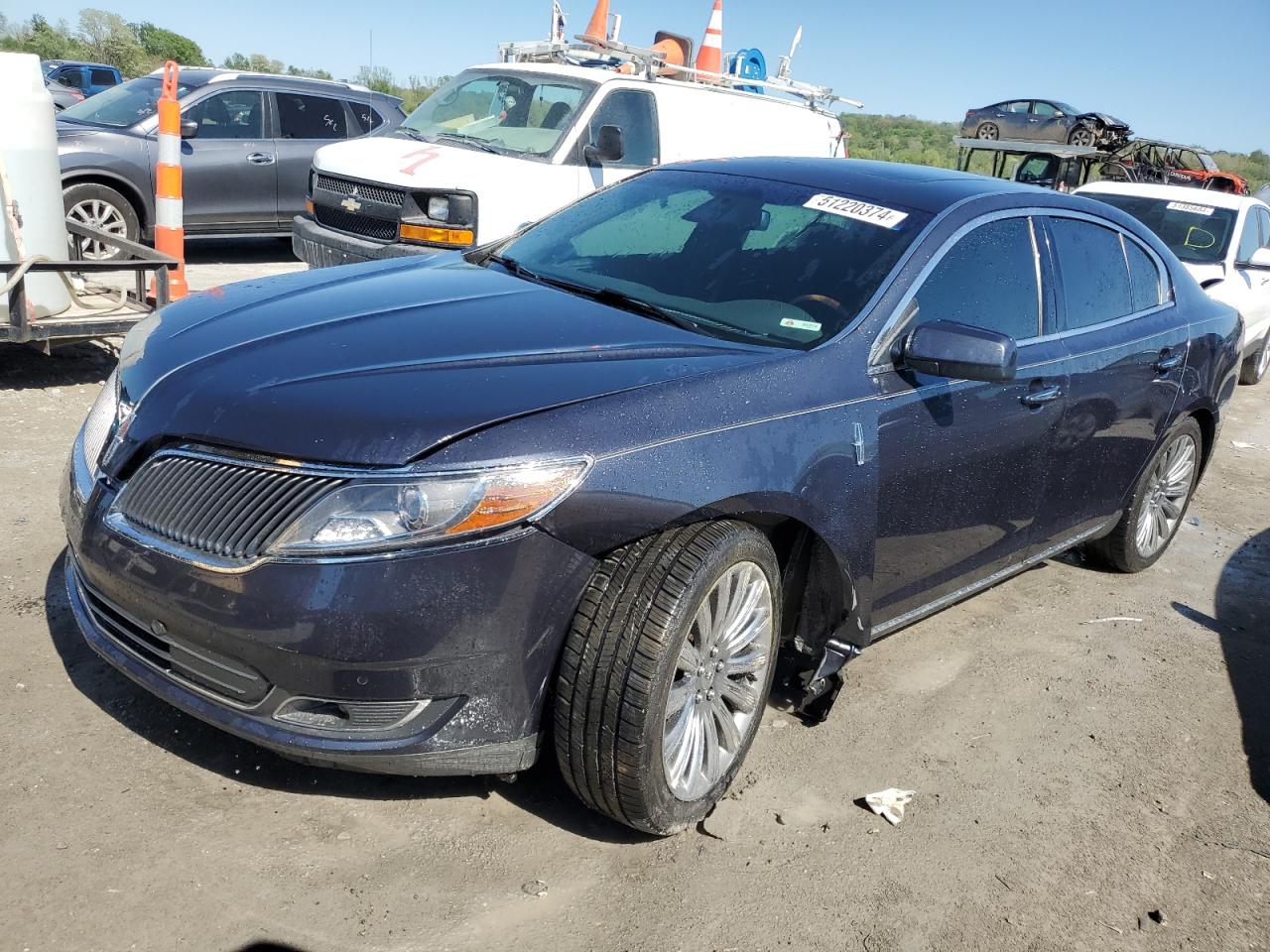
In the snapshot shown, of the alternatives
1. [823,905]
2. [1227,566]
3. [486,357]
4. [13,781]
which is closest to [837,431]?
[486,357]

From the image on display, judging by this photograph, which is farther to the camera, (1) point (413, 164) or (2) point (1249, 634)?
(1) point (413, 164)

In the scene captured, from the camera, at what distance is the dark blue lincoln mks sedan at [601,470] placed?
8.32 feet

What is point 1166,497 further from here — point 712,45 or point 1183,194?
point 712,45

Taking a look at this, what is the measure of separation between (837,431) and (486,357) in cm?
98

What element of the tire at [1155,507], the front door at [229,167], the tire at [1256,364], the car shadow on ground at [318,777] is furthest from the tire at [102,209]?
the tire at [1256,364]

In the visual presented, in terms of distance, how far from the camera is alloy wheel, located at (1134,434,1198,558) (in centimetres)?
531

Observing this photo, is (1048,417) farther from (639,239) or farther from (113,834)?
(113,834)

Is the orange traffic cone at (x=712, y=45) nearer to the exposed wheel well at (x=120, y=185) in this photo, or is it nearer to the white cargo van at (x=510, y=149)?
the white cargo van at (x=510, y=149)

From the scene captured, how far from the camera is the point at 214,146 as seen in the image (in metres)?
10.4

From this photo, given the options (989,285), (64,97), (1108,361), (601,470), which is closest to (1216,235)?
(1108,361)

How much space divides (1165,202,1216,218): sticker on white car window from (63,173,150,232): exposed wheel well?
346 inches

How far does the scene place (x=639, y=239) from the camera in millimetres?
3980

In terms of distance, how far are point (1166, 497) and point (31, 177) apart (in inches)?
232

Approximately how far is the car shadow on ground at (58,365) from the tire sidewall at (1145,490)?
546 centimetres
